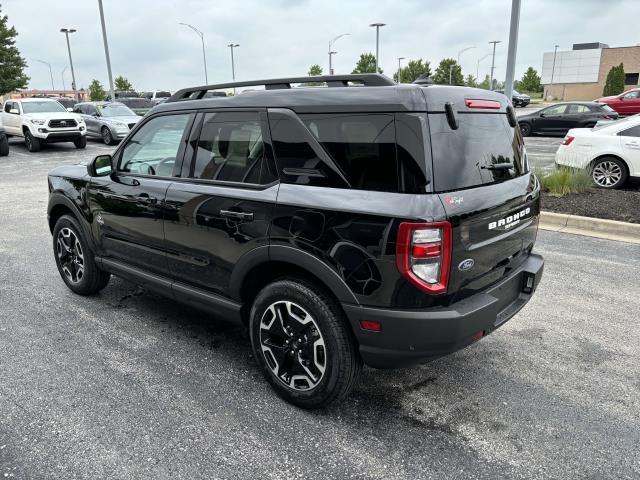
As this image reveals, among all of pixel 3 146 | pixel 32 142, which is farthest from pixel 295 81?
pixel 32 142

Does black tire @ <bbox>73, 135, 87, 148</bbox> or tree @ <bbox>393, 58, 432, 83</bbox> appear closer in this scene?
black tire @ <bbox>73, 135, 87, 148</bbox>

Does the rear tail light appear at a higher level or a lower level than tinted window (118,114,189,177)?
lower

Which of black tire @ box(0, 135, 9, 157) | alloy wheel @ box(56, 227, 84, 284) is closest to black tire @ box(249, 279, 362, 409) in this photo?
alloy wheel @ box(56, 227, 84, 284)

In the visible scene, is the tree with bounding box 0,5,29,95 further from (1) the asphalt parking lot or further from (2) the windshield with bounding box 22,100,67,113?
(1) the asphalt parking lot

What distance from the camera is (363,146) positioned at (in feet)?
8.61

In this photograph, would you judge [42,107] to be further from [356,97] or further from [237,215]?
[356,97]

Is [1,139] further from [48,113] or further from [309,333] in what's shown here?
[309,333]

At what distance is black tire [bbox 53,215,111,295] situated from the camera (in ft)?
15.0

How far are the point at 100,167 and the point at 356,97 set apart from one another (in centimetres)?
258

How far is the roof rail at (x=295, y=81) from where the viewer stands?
278 cm

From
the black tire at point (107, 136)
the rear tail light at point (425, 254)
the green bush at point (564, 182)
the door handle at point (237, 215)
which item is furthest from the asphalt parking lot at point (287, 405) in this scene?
the black tire at point (107, 136)

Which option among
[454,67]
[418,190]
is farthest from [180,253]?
[454,67]

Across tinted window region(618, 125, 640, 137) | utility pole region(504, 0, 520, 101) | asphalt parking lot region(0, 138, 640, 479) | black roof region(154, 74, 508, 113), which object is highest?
utility pole region(504, 0, 520, 101)

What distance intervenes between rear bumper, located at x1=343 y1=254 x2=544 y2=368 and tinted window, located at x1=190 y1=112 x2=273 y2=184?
1079mm
